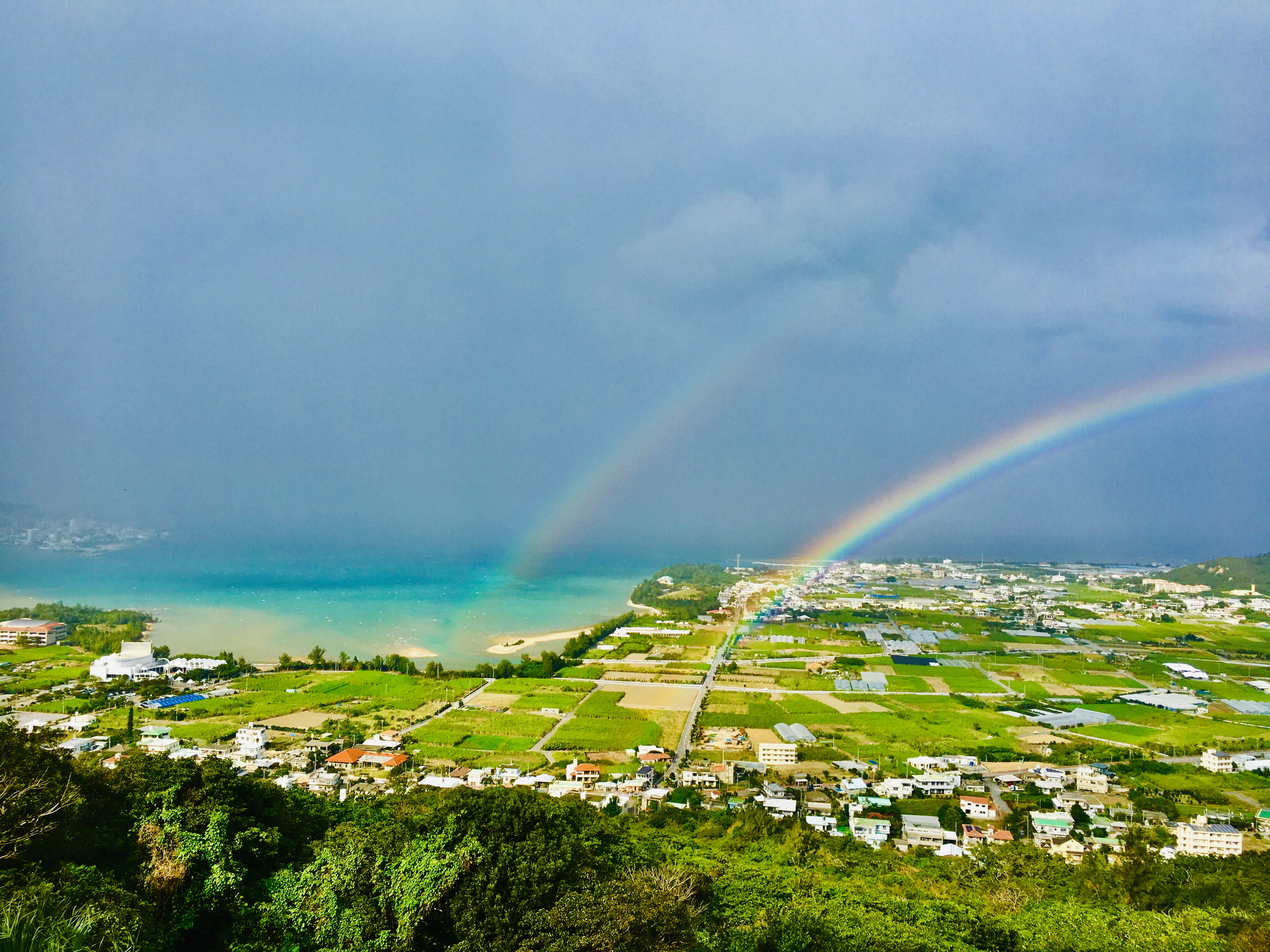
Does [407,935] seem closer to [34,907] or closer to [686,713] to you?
[34,907]

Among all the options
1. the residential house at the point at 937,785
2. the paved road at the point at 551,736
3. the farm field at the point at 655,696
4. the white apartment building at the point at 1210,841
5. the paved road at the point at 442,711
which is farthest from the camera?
the farm field at the point at 655,696

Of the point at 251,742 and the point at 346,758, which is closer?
the point at 346,758

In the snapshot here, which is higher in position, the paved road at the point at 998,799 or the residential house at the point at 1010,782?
the residential house at the point at 1010,782

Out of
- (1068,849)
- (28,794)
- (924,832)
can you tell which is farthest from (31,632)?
(1068,849)

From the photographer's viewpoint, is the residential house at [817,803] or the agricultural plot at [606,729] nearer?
the residential house at [817,803]

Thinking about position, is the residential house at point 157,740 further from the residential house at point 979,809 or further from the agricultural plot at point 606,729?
the residential house at point 979,809

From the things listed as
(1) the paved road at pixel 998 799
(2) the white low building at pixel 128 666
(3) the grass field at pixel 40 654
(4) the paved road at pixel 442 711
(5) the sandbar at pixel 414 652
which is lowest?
(1) the paved road at pixel 998 799

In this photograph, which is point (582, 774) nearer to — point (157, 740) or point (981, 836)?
point (981, 836)

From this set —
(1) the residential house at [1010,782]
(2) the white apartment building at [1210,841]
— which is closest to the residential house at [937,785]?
(1) the residential house at [1010,782]

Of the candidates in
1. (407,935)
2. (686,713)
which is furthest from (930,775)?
(407,935)
